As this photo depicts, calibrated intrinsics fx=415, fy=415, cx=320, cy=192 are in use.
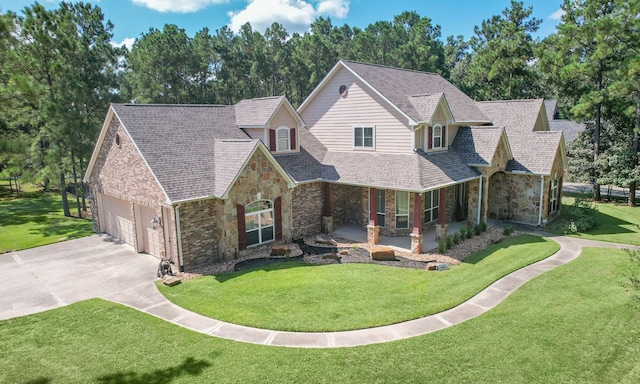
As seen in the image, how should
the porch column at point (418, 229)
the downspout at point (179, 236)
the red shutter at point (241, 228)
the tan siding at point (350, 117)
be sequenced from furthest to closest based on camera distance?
the tan siding at point (350, 117)
the porch column at point (418, 229)
the red shutter at point (241, 228)
the downspout at point (179, 236)

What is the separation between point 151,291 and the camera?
15.5 m

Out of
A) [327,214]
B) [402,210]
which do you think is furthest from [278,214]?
[402,210]

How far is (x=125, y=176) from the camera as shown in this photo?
20.1 metres

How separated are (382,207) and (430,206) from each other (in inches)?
117

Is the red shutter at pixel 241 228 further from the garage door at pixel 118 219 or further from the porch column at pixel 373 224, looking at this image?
the porch column at pixel 373 224

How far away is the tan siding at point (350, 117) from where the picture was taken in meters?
22.5

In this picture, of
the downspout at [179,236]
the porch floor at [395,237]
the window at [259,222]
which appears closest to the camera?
the downspout at [179,236]

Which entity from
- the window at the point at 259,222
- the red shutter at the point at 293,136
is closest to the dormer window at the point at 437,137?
the red shutter at the point at 293,136

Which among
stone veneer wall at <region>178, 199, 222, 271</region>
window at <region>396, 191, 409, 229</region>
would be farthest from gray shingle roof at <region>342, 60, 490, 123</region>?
stone veneer wall at <region>178, 199, 222, 271</region>

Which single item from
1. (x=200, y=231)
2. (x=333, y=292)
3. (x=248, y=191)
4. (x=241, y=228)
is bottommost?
(x=333, y=292)

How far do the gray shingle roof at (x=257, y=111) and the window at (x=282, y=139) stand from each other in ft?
3.56

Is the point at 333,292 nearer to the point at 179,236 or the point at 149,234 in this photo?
the point at 179,236

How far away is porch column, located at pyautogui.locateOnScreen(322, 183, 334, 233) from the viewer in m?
23.1

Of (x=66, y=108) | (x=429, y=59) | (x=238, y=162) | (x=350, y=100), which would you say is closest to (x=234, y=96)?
(x=429, y=59)
